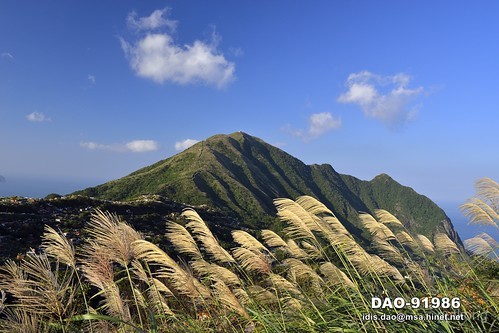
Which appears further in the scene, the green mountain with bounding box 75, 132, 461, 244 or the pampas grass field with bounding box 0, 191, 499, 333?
the green mountain with bounding box 75, 132, 461, 244

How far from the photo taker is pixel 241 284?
470 cm

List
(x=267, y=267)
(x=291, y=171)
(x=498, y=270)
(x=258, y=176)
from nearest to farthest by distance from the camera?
(x=267, y=267) → (x=498, y=270) → (x=258, y=176) → (x=291, y=171)

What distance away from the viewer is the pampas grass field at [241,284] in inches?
127

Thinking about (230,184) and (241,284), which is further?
(230,184)

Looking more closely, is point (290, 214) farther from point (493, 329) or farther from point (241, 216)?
point (241, 216)

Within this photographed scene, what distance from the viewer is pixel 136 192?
306 ft

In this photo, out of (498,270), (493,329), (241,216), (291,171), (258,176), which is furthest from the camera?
(291,171)

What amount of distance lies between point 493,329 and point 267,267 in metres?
2.77

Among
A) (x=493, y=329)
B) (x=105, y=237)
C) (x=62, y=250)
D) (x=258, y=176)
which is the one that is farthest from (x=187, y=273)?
(x=258, y=176)

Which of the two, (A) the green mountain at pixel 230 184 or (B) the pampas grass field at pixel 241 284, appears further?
(A) the green mountain at pixel 230 184

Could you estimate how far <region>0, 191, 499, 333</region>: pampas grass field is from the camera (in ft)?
10.6

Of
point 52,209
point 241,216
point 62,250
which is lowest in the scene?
point 241,216

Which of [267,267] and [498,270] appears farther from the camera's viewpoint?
[498,270]

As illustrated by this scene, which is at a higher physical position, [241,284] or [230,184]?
[230,184]
